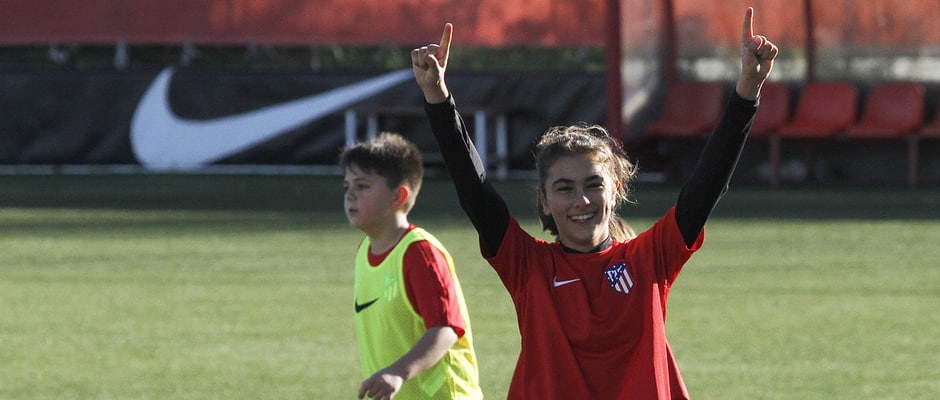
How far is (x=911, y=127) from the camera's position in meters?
17.8

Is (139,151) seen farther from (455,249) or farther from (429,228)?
(455,249)

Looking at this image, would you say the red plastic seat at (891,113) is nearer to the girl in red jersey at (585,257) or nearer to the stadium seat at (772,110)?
the stadium seat at (772,110)

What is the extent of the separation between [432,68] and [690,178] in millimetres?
656

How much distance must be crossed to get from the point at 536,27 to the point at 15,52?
8256mm

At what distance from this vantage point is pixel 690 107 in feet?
62.7

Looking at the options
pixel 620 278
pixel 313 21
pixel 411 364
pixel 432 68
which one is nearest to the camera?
pixel 432 68

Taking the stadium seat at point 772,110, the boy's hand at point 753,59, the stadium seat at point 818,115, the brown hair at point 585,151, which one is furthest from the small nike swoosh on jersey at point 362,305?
the stadium seat at point 772,110

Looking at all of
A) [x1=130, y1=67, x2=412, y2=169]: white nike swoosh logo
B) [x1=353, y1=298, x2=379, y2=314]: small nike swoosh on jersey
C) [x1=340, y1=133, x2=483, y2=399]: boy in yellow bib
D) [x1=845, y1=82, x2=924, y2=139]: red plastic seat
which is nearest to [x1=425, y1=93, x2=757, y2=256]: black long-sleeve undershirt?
[x1=340, y1=133, x2=483, y2=399]: boy in yellow bib

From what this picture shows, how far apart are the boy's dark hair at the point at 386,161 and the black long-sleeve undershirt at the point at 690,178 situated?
38.3 inches

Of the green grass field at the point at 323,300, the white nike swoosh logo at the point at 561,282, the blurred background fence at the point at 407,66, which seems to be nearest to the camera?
the white nike swoosh logo at the point at 561,282

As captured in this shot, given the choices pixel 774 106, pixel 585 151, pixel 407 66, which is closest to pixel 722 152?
pixel 585 151

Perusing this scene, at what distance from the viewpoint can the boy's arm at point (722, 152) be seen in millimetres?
3498

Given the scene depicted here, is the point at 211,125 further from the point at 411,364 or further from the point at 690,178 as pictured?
the point at 690,178

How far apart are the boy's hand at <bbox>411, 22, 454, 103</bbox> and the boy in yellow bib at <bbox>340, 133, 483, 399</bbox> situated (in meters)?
A: 0.77
